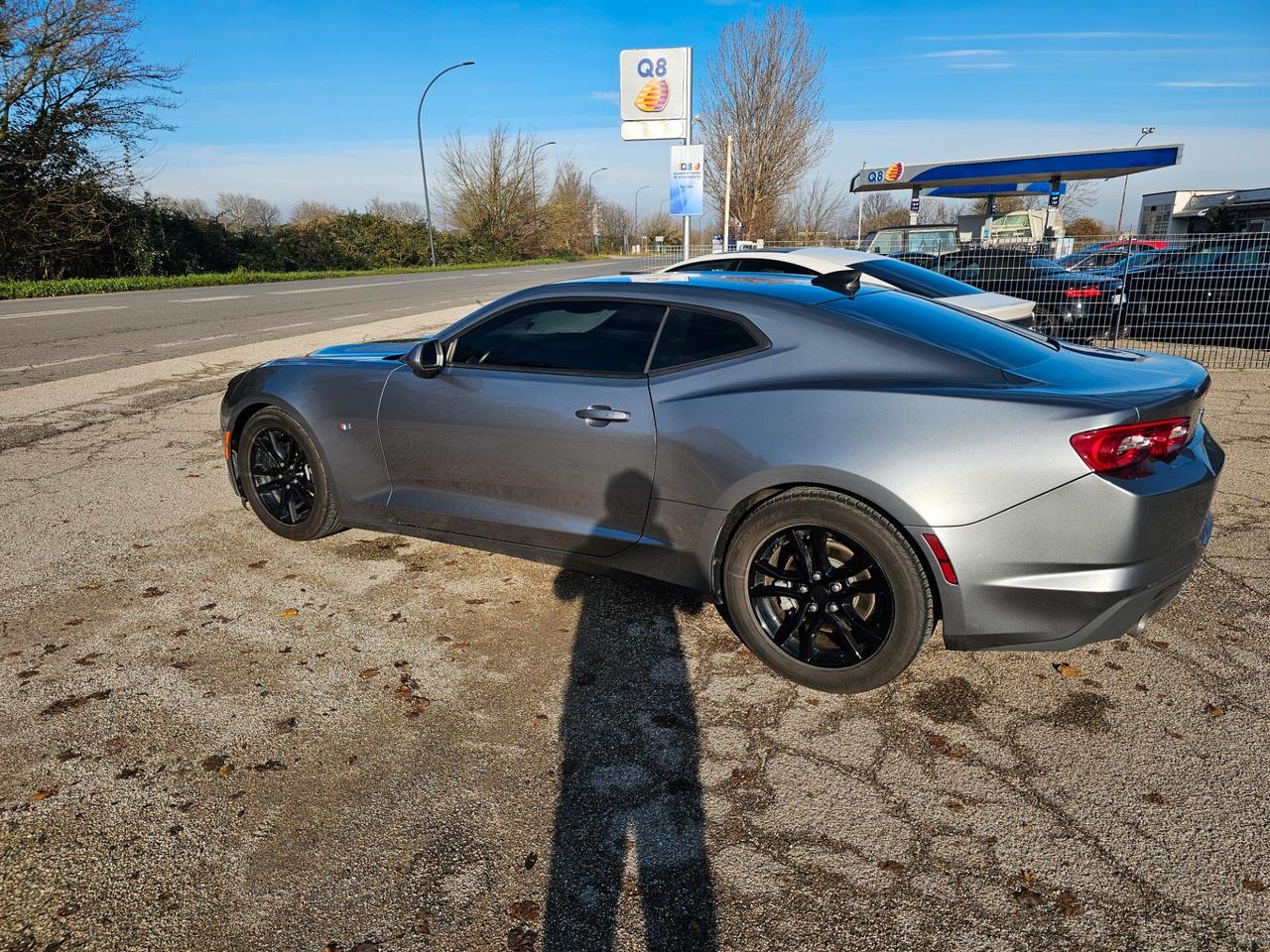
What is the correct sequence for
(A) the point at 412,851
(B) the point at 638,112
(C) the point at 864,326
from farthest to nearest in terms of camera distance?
(B) the point at 638,112 → (C) the point at 864,326 → (A) the point at 412,851

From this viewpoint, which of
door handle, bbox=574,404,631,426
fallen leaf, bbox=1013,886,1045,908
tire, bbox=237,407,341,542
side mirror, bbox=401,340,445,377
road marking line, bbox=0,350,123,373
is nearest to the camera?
fallen leaf, bbox=1013,886,1045,908

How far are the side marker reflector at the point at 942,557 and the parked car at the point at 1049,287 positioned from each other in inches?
384

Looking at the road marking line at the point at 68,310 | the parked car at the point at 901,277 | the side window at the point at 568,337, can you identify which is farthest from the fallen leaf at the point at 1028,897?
the road marking line at the point at 68,310

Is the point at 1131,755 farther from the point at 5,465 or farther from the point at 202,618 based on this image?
the point at 5,465

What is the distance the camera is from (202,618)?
3625mm

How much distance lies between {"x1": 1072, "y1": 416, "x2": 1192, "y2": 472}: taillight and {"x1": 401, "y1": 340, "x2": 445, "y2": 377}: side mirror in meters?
2.65

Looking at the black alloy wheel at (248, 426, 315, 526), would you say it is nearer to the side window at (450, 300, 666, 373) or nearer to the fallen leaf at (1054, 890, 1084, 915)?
the side window at (450, 300, 666, 373)

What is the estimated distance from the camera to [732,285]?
339 cm

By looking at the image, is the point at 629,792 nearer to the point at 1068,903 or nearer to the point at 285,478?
the point at 1068,903

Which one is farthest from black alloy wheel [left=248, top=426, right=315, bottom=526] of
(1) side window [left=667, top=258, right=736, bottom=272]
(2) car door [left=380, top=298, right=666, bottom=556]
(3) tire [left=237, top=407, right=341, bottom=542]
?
(1) side window [left=667, top=258, right=736, bottom=272]

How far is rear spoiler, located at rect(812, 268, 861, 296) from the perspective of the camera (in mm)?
3430

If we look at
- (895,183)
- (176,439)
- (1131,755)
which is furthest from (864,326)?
(895,183)

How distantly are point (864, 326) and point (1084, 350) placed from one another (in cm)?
116

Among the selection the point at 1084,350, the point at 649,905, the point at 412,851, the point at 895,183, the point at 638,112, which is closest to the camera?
the point at 649,905
